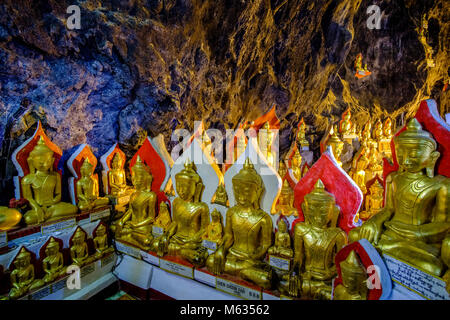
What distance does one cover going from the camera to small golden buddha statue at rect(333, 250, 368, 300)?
139cm

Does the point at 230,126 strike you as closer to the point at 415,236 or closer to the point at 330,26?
→ the point at 330,26

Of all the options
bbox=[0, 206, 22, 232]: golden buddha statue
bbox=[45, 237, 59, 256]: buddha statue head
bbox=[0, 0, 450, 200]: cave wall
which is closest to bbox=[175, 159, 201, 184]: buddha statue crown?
bbox=[45, 237, 59, 256]: buddha statue head

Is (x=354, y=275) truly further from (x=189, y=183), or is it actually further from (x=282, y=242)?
(x=189, y=183)

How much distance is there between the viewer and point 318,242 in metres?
1.82

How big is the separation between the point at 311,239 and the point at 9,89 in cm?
383

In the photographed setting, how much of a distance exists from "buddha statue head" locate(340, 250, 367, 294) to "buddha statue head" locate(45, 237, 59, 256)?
108 inches

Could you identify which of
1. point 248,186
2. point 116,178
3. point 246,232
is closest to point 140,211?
point 116,178

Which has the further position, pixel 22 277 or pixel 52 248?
pixel 52 248

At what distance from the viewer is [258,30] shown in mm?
5742

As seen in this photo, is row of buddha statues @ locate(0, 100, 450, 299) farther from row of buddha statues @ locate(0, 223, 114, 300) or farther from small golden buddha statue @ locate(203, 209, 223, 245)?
row of buddha statues @ locate(0, 223, 114, 300)

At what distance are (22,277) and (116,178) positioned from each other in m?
1.73

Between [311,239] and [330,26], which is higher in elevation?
[330,26]

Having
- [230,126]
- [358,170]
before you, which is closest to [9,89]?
[230,126]

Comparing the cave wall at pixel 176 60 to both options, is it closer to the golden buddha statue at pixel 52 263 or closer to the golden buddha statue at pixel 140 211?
the golden buddha statue at pixel 52 263
